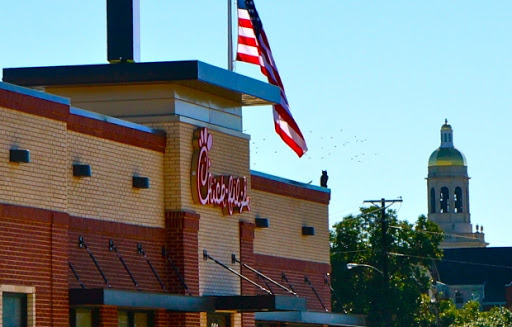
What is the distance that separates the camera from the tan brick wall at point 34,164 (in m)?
26.9

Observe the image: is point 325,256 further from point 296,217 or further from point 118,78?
point 118,78

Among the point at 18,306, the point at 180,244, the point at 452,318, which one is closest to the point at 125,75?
the point at 180,244

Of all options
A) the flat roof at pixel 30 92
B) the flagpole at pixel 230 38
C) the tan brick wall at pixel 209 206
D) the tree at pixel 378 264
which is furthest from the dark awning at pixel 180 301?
the tree at pixel 378 264

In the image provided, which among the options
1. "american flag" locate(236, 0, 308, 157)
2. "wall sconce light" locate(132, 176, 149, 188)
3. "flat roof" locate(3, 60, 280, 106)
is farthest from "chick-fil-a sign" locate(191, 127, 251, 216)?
"american flag" locate(236, 0, 308, 157)

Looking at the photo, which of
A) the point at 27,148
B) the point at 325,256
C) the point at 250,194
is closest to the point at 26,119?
the point at 27,148

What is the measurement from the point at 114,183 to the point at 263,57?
709 centimetres

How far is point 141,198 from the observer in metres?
31.7

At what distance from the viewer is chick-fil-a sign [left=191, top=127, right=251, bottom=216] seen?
3281 centimetres

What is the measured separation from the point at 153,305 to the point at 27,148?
4.31 metres

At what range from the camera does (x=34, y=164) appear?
27625 millimetres

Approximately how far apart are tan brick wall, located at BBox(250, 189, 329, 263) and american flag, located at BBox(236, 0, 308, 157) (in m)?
1.80

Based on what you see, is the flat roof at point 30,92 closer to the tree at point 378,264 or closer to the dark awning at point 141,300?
the dark awning at point 141,300

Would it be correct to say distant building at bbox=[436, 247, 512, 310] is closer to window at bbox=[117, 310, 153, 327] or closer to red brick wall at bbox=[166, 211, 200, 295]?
red brick wall at bbox=[166, 211, 200, 295]

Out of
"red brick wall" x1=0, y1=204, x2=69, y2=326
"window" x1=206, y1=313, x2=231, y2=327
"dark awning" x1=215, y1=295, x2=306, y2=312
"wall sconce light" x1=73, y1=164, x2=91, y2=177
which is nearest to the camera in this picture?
"red brick wall" x1=0, y1=204, x2=69, y2=326
